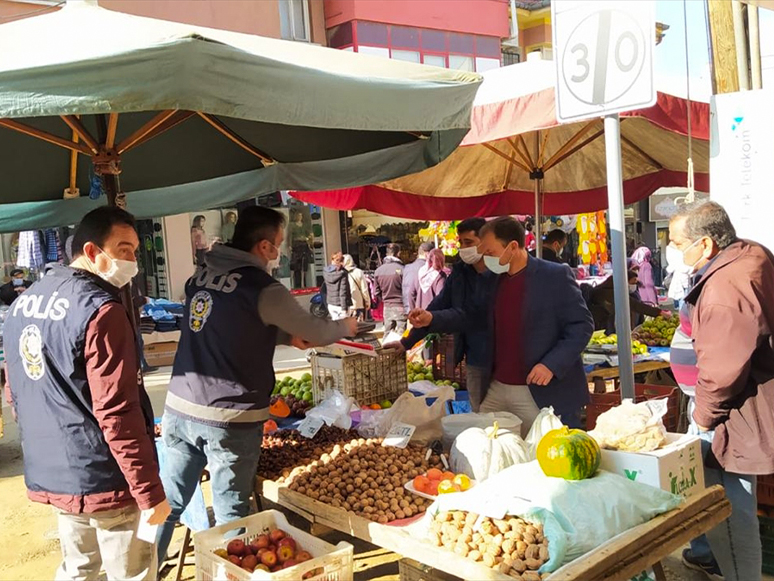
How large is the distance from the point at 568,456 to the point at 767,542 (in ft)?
6.18

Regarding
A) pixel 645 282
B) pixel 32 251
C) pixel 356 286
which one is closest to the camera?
pixel 645 282

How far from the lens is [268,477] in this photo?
11.8 ft

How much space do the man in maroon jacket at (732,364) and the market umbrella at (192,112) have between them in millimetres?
1348

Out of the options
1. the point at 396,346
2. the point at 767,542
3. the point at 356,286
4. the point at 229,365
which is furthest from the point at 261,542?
the point at 356,286

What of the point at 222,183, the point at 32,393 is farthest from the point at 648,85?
the point at 222,183

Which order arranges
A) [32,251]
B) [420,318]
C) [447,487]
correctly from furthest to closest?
[32,251] < [420,318] < [447,487]

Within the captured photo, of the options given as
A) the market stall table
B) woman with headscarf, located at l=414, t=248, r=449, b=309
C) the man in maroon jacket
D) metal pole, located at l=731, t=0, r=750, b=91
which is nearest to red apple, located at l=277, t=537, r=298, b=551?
the market stall table

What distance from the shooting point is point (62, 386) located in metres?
2.54

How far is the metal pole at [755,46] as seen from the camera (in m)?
4.91

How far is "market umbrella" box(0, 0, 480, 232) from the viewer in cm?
216

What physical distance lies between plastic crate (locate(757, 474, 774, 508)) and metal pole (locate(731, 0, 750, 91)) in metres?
2.80

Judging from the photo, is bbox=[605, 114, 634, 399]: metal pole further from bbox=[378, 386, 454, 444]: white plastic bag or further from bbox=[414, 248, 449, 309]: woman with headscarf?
bbox=[414, 248, 449, 309]: woman with headscarf

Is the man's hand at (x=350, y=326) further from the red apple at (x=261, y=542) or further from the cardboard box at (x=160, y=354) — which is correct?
the cardboard box at (x=160, y=354)

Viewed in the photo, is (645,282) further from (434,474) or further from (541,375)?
(434,474)
